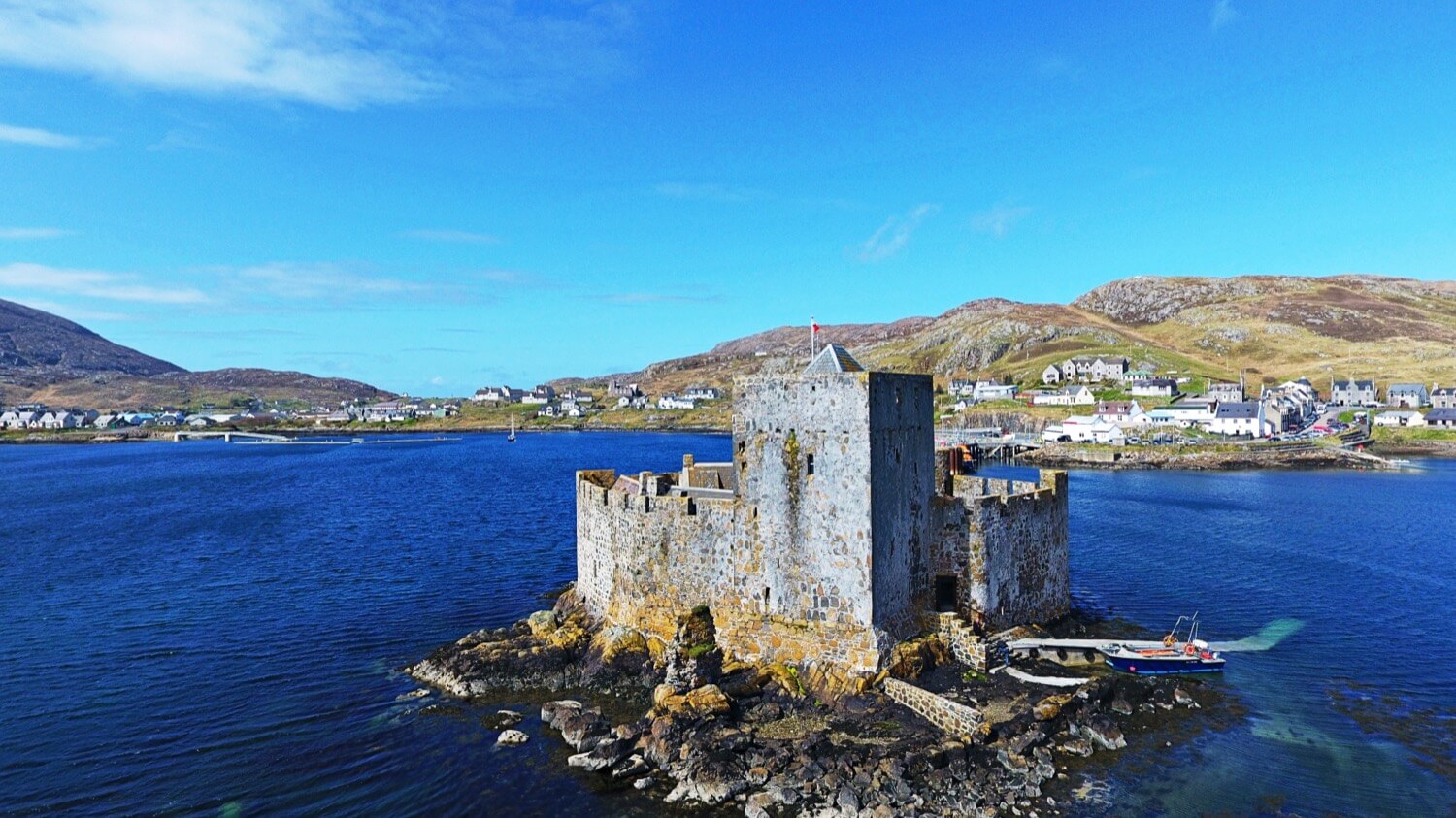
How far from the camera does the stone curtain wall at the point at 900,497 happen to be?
19.0m

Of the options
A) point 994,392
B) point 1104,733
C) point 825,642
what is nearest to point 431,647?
point 825,642

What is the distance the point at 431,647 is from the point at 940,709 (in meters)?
16.6

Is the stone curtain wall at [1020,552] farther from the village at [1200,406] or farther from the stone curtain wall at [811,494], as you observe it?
the village at [1200,406]

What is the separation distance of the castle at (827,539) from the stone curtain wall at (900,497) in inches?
2.1

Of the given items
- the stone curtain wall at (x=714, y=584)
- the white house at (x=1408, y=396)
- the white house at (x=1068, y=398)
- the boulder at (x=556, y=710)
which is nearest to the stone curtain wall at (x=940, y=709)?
the stone curtain wall at (x=714, y=584)

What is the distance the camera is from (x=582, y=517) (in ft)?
86.5

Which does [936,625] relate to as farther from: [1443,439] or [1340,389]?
[1340,389]

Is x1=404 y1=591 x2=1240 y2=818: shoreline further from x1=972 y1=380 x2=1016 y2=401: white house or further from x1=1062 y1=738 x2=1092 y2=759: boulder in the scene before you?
x1=972 y1=380 x2=1016 y2=401: white house

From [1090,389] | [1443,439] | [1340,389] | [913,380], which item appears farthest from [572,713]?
[1340,389]

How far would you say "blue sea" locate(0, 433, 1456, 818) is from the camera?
16.3 metres

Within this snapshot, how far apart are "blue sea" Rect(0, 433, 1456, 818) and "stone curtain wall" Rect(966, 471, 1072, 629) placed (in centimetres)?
496

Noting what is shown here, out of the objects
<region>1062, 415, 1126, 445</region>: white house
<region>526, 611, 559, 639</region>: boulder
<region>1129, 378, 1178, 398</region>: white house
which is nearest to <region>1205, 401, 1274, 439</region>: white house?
<region>1062, 415, 1126, 445</region>: white house

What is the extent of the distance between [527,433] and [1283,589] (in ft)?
502

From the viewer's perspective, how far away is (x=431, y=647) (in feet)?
82.9
